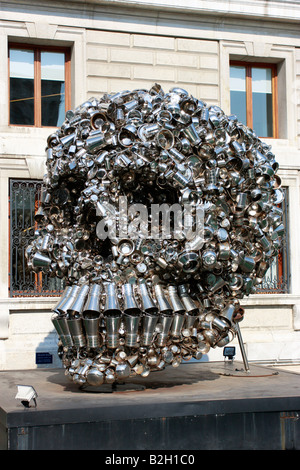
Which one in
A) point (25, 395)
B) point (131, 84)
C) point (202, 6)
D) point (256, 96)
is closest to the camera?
point (25, 395)

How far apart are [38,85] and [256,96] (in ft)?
14.5

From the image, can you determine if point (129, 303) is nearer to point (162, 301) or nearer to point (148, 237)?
point (162, 301)

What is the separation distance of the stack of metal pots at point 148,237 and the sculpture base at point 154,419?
0.54m

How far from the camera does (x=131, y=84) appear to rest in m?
12.0

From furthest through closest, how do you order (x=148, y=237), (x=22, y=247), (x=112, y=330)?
(x=22, y=247) → (x=148, y=237) → (x=112, y=330)

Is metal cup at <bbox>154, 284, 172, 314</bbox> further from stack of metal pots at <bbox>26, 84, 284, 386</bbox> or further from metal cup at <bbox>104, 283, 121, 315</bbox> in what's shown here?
metal cup at <bbox>104, 283, 121, 315</bbox>

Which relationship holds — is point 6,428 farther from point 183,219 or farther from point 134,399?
point 183,219

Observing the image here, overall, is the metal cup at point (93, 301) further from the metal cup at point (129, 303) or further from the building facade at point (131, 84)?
the building facade at point (131, 84)

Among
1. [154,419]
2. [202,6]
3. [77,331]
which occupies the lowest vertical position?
[154,419]

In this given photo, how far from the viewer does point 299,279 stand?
12812mm

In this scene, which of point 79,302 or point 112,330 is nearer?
point 112,330

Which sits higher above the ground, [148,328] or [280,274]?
[280,274]

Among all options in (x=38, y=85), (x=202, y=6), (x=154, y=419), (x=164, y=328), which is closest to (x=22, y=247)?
(x=38, y=85)

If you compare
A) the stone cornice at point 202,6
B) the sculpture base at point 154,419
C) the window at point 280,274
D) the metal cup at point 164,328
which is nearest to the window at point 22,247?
the stone cornice at point 202,6
